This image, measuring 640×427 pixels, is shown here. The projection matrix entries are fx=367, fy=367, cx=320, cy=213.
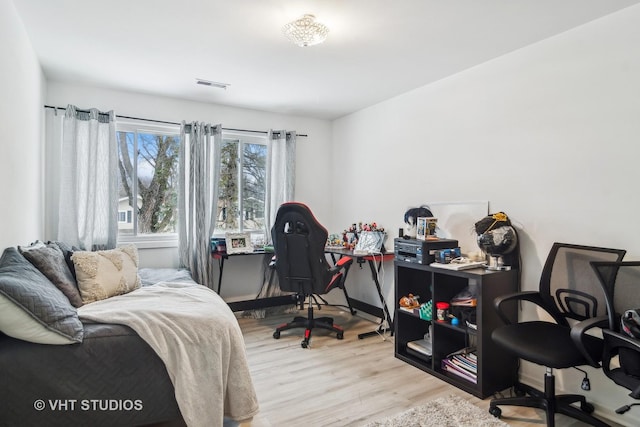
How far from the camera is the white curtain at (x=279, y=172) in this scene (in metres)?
4.32

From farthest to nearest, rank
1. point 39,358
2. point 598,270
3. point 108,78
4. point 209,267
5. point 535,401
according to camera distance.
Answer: point 209,267 → point 108,78 → point 535,401 → point 598,270 → point 39,358

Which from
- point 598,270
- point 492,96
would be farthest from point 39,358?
point 492,96

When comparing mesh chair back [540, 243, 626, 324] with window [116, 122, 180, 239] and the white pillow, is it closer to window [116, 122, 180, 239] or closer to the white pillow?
the white pillow

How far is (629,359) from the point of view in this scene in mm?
1654

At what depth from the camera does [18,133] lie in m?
2.29

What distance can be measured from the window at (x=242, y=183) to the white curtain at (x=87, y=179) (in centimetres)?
110

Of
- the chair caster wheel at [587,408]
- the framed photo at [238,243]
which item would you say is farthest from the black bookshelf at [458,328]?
the framed photo at [238,243]

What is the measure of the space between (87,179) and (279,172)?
1935 millimetres

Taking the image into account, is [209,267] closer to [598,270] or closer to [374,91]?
[374,91]

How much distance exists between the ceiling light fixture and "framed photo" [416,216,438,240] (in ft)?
5.03

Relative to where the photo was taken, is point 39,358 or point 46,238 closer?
point 39,358

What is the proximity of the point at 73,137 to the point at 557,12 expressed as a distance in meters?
3.82

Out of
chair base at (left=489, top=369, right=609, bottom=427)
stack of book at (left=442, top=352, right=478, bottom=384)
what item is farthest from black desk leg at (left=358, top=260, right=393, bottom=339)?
chair base at (left=489, top=369, right=609, bottom=427)

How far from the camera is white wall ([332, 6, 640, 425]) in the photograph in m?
2.11
